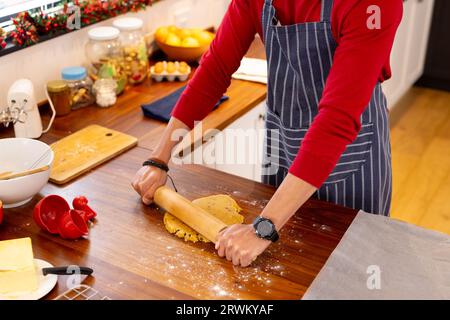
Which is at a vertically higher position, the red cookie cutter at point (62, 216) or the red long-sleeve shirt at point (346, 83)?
the red long-sleeve shirt at point (346, 83)

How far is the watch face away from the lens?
118 cm

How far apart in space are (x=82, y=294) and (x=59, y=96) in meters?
0.88

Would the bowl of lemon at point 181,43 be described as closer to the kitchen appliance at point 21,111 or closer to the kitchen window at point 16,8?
the kitchen window at point 16,8

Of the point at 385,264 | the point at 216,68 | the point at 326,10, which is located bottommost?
the point at 385,264

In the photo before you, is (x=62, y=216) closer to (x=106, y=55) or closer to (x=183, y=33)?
(x=106, y=55)

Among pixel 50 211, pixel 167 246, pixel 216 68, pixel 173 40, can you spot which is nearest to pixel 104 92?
pixel 173 40

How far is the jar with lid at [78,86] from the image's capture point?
1.87 m

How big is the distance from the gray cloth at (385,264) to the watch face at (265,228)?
13 centimetres

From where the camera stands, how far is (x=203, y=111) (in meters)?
1.50

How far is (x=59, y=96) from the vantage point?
1816 millimetres

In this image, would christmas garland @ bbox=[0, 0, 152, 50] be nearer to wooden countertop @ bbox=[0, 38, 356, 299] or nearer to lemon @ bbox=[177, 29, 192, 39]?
lemon @ bbox=[177, 29, 192, 39]

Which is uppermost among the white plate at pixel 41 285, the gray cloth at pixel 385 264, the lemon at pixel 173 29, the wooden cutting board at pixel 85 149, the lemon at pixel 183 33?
the lemon at pixel 173 29

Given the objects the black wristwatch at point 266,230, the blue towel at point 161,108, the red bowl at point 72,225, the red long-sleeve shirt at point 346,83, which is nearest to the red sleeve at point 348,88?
the red long-sleeve shirt at point 346,83

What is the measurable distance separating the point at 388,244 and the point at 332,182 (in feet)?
0.91
